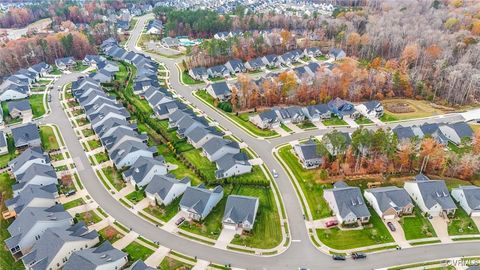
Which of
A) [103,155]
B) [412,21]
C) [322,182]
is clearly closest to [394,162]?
[322,182]

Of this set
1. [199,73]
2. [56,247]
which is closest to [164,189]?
[56,247]

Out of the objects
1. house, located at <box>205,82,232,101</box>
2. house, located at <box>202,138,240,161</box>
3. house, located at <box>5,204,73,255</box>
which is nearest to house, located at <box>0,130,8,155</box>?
house, located at <box>5,204,73,255</box>

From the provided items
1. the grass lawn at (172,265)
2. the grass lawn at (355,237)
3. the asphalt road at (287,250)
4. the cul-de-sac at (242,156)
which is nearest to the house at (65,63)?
the cul-de-sac at (242,156)

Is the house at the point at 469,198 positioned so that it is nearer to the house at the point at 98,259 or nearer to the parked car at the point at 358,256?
the parked car at the point at 358,256

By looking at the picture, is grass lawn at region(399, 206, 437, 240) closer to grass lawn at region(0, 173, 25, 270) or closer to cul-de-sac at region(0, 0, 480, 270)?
cul-de-sac at region(0, 0, 480, 270)

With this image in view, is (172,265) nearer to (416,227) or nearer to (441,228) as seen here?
(416,227)

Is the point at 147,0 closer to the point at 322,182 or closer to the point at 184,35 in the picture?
the point at 184,35
